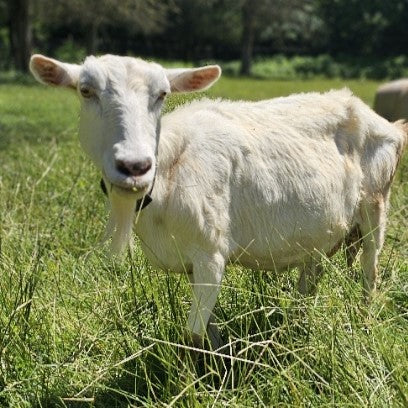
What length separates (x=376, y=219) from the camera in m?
4.61

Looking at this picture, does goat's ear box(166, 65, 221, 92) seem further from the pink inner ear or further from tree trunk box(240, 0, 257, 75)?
tree trunk box(240, 0, 257, 75)

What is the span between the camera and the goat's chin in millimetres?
3686

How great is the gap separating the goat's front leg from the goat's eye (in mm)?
884

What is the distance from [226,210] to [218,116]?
53 centimetres

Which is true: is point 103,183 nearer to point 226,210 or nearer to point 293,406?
point 226,210

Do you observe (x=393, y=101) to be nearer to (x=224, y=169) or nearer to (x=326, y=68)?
(x=224, y=169)

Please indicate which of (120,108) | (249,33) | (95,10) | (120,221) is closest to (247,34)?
(249,33)

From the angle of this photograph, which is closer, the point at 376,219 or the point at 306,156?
the point at 306,156

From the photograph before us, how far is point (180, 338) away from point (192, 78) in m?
1.21

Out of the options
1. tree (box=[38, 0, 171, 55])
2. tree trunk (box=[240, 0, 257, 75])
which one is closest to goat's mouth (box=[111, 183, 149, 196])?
tree (box=[38, 0, 171, 55])

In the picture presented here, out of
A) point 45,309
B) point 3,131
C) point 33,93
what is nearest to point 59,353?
point 45,309

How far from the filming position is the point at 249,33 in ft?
153

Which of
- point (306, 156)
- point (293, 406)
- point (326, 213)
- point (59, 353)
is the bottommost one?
point (59, 353)

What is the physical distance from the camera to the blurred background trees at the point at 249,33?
46.6m
